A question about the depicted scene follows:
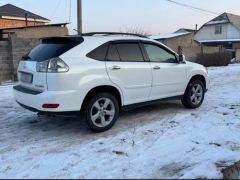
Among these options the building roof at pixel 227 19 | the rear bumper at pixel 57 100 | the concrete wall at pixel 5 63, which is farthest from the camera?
the building roof at pixel 227 19

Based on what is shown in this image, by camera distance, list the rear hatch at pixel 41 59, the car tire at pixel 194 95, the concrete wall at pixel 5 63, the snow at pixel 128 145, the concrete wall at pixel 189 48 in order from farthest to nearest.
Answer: the concrete wall at pixel 189 48, the concrete wall at pixel 5 63, the car tire at pixel 194 95, the rear hatch at pixel 41 59, the snow at pixel 128 145

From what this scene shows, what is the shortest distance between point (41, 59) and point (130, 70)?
1.65 metres

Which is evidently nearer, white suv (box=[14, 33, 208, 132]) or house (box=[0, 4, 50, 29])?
white suv (box=[14, 33, 208, 132])

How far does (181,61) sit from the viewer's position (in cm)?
757

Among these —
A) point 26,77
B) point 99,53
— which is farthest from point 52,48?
point 99,53

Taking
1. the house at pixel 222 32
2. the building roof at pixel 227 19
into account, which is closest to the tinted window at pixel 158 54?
the house at pixel 222 32

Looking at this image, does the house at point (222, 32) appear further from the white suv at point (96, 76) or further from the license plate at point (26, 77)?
the license plate at point (26, 77)

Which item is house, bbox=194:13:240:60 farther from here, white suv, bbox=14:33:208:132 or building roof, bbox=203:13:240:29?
white suv, bbox=14:33:208:132

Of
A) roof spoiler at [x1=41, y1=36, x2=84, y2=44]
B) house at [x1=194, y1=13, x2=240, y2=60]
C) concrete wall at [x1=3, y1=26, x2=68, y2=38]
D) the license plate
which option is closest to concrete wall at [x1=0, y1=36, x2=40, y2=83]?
concrete wall at [x1=3, y1=26, x2=68, y2=38]

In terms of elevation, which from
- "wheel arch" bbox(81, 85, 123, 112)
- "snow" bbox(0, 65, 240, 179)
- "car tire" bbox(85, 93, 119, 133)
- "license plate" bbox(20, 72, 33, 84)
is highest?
"license plate" bbox(20, 72, 33, 84)

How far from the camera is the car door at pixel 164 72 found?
6955mm

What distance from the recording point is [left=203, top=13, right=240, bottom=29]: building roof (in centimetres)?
5225

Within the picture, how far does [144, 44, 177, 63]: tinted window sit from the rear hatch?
1592 millimetres

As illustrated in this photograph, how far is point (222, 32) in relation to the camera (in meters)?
53.3
